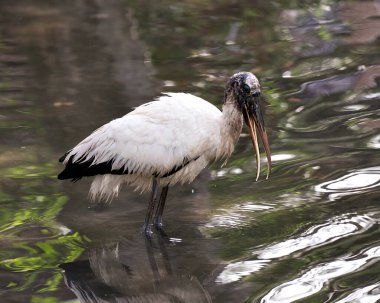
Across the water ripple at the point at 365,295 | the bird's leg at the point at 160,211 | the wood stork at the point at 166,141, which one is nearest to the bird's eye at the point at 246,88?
the wood stork at the point at 166,141

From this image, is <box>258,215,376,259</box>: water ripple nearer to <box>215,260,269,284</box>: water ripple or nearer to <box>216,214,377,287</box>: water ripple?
<box>216,214,377,287</box>: water ripple

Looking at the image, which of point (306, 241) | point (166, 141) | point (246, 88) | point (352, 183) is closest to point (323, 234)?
point (306, 241)

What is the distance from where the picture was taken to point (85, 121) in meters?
9.60

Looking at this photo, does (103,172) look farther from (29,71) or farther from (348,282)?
(29,71)

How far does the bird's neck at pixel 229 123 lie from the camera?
22.8 feet

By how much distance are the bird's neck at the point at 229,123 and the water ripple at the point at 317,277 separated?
4.27 ft

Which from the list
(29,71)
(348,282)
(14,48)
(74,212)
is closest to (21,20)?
(14,48)

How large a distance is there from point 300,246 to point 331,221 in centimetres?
49

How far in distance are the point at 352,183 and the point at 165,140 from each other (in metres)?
1.73

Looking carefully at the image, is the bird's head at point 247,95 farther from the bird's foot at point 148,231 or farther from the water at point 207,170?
the bird's foot at point 148,231

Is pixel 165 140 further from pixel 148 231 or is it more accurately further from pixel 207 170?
pixel 207 170

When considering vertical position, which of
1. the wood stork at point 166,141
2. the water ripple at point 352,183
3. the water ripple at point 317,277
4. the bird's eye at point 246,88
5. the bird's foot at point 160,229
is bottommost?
the bird's foot at point 160,229

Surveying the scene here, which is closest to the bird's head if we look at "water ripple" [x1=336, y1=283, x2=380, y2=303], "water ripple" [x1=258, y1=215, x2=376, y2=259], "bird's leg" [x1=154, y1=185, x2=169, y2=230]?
"water ripple" [x1=258, y1=215, x2=376, y2=259]

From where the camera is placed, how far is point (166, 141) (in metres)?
6.78
